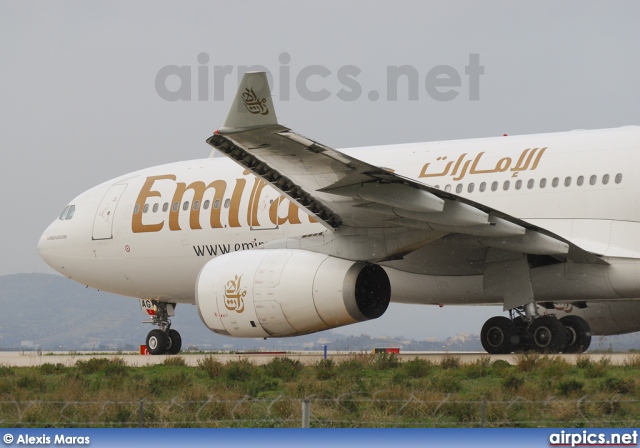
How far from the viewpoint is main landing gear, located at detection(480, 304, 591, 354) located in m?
18.2

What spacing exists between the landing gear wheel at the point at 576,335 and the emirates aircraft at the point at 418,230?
31mm

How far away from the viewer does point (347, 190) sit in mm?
16438

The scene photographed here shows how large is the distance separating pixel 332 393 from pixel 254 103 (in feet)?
12.9

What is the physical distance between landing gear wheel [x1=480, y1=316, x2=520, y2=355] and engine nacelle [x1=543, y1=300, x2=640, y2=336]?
331 cm

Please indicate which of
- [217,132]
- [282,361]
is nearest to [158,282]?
[282,361]

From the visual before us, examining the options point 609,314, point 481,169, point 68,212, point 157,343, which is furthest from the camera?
point 68,212

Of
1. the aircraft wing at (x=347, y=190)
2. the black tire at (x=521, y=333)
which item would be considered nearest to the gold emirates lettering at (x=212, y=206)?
the aircraft wing at (x=347, y=190)

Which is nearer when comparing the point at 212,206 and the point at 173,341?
the point at 212,206

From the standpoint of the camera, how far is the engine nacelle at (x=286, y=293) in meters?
17.1

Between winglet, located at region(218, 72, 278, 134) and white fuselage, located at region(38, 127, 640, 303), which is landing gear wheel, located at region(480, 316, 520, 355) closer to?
white fuselage, located at region(38, 127, 640, 303)

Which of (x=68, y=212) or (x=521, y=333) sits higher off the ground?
(x=68, y=212)

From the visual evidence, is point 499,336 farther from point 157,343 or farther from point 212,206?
point 157,343

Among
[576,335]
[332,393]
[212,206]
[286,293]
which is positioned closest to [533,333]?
[576,335]

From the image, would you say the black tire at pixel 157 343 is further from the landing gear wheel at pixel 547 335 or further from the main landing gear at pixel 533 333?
the landing gear wheel at pixel 547 335
